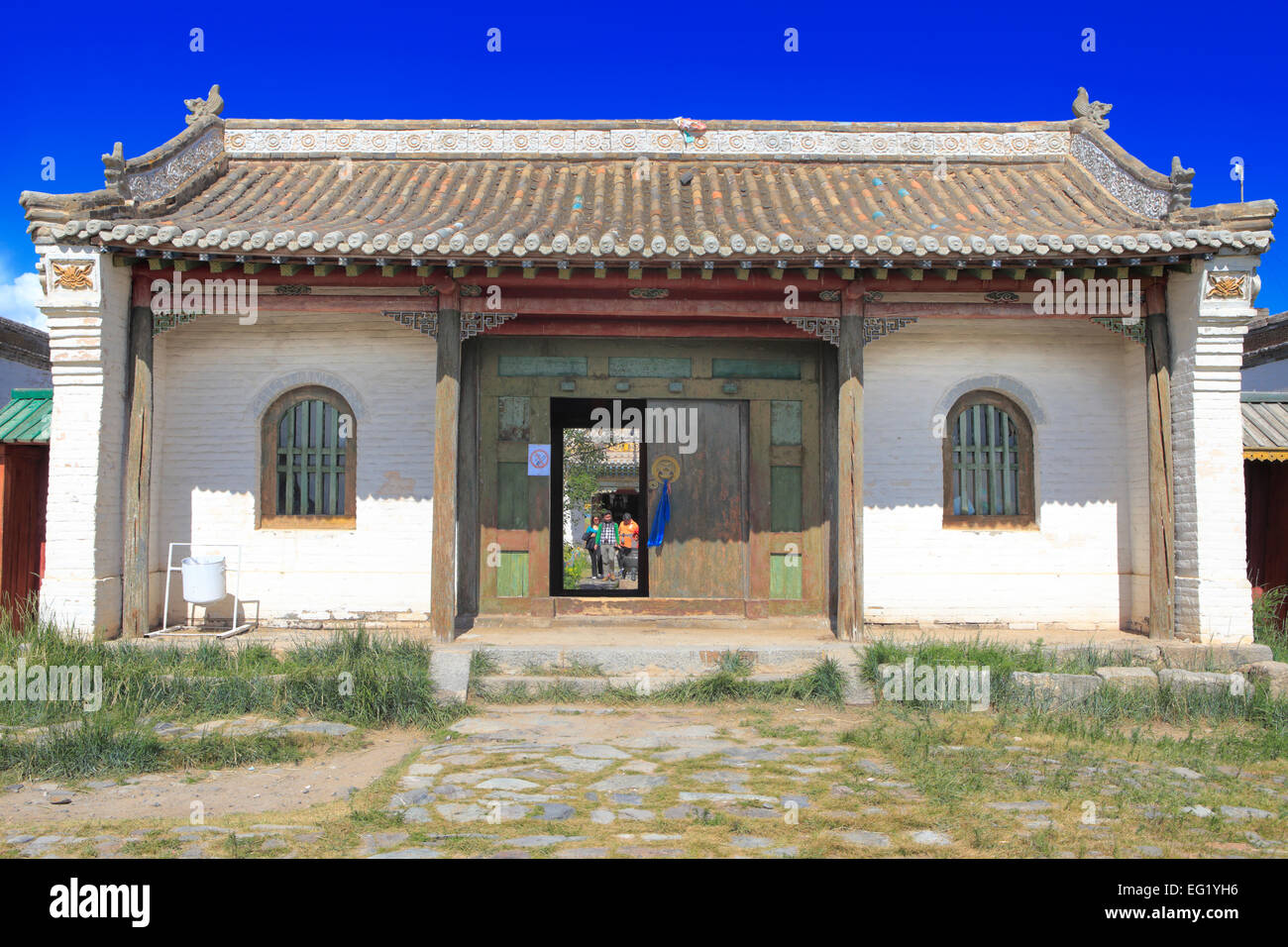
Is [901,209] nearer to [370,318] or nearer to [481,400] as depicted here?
[481,400]

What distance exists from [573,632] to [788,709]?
7.63ft

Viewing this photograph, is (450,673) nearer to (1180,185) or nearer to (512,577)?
(512,577)

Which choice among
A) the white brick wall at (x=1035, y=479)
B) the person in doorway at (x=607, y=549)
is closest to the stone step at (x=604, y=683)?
the white brick wall at (x=1035, y=479)

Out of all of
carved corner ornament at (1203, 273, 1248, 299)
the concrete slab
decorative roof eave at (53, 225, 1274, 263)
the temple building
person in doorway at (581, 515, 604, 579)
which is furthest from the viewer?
person in doorway at (581, 515, 604, 579)

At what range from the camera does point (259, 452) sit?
9141 mm

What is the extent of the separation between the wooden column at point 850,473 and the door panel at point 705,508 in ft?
4.32

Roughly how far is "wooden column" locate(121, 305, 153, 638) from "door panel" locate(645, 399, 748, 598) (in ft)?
15.4

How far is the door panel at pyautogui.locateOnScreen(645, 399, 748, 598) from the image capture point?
9.51 meters

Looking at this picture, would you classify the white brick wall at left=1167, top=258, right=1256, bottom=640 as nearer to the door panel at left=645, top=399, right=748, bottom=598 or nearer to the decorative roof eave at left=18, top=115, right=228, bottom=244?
the door panel at left=645, top=399, right=748, bottom=598

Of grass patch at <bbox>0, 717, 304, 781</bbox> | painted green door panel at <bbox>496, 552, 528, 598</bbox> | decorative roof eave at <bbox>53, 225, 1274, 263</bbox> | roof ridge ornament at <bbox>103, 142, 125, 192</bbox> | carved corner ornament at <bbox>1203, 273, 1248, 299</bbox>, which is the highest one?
roof ridge ornament at <bbox>103, 142, 125, 192</bbox>

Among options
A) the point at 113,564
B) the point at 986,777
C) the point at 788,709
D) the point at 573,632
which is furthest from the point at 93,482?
the point at 986,777

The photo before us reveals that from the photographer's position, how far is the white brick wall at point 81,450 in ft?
25.9

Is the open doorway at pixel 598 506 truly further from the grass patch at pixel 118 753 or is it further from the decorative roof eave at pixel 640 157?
the grass patch at pixel 118 753

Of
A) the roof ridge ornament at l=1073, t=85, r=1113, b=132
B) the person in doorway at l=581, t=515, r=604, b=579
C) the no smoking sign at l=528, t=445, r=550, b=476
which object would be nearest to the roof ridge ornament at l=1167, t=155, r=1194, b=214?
the roof ridge ornament at l=1073, t=85, r=1113, b=132
